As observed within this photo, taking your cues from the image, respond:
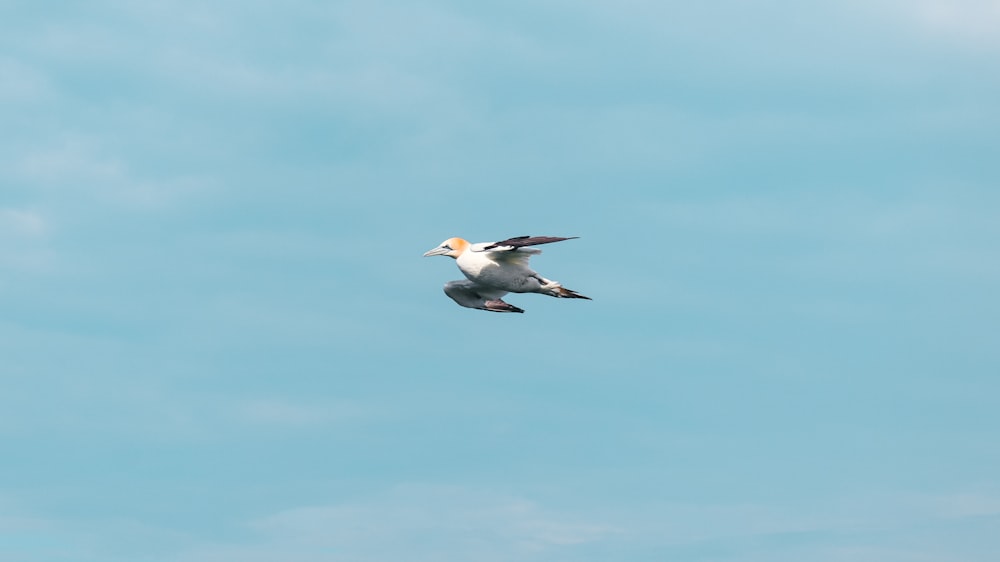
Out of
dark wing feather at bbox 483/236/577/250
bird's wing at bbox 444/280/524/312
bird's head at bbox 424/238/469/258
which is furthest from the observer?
bird's wing at bbox 444/280/524/312

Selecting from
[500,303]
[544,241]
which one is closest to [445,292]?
[500,303]

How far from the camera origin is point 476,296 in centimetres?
7650

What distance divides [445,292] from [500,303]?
12.1ft

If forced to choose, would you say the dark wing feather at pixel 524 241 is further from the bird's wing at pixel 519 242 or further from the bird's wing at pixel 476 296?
the bird's wing at pixel 476 296

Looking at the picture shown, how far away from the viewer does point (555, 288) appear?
72.0 meters

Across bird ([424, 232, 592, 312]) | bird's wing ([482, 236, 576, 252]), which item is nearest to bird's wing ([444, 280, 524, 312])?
bird ([424, 232, 592, 312])

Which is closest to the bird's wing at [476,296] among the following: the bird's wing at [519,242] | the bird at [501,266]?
the bird at [501,266]

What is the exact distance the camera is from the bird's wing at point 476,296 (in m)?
75.4

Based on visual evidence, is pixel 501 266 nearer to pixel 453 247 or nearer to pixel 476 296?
pixel 453 247

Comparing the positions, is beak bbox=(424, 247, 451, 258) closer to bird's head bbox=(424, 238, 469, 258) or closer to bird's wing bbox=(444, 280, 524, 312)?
bird's head bbox=(424, 238, 469, 258)

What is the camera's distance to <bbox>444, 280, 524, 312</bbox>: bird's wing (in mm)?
75412

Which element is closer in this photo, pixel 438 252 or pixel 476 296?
pixel 438 252

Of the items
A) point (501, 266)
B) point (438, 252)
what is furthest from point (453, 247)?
point (501, 266)

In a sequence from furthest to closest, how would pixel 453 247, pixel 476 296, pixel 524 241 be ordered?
pixel 476 296, pixel 453 247, pixel 524 241
